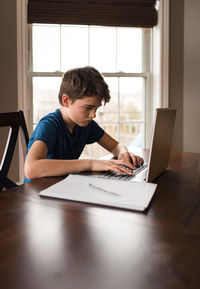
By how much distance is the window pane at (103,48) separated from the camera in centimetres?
287

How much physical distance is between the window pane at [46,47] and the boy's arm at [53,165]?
1728 millimetres

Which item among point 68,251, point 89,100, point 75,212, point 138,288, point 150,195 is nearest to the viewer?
point 138,288

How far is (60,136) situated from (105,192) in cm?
67

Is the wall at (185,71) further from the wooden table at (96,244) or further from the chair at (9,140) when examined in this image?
the wooden table at (96,244)

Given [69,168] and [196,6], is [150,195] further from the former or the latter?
[196,6]

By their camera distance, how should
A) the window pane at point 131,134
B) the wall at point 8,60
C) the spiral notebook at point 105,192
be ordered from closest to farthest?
the spiral notebook at point 105,192 → the wall at point 8,60 → the window pane at point 131,134

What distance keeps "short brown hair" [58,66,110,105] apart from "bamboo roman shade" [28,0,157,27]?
1.44 metres

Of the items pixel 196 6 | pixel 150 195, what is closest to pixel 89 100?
pixel 150 195

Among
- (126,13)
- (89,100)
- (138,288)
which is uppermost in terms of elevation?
(126,13)

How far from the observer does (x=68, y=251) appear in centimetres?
53

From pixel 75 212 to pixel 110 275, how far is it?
29cm

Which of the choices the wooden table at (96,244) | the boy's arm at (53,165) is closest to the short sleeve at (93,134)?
the boy's arm at (53,165)

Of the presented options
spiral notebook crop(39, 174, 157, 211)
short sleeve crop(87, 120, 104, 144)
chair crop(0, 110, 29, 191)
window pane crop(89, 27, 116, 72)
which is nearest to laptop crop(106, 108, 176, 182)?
spiral notebook crop(39, 174, 157, 211)

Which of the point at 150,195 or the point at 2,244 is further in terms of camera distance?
the point at 150,195
